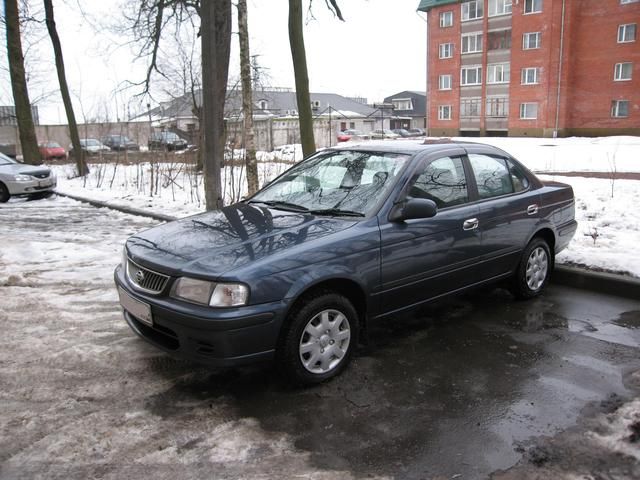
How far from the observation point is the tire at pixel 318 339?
3.59m

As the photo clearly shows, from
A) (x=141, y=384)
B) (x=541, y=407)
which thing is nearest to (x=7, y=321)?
(x=141, y=384)

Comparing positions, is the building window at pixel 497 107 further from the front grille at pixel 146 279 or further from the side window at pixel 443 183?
the front grille at pixel 146 279

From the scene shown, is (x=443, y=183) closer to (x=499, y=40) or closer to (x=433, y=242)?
(x=433, y=242)

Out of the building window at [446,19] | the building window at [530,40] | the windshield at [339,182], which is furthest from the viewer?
the building window at [446,19]

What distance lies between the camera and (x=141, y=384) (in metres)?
3.86

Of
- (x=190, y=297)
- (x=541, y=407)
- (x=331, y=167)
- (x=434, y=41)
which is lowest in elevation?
(x=541, y=407)

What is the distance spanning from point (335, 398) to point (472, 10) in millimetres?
50471

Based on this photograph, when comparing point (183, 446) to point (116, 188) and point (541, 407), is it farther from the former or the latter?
point (116, 188)

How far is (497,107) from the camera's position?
4716 cm

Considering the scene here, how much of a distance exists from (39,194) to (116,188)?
198 centimetres

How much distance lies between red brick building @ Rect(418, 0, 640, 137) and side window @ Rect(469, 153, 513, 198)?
4102 cm

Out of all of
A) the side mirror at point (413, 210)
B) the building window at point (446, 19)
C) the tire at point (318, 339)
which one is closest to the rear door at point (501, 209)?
the side mirror at point (413, 210)

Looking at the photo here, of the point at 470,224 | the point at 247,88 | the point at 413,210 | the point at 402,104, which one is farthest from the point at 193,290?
the point at 402,104

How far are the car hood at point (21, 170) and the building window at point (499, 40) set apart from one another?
42.0m
